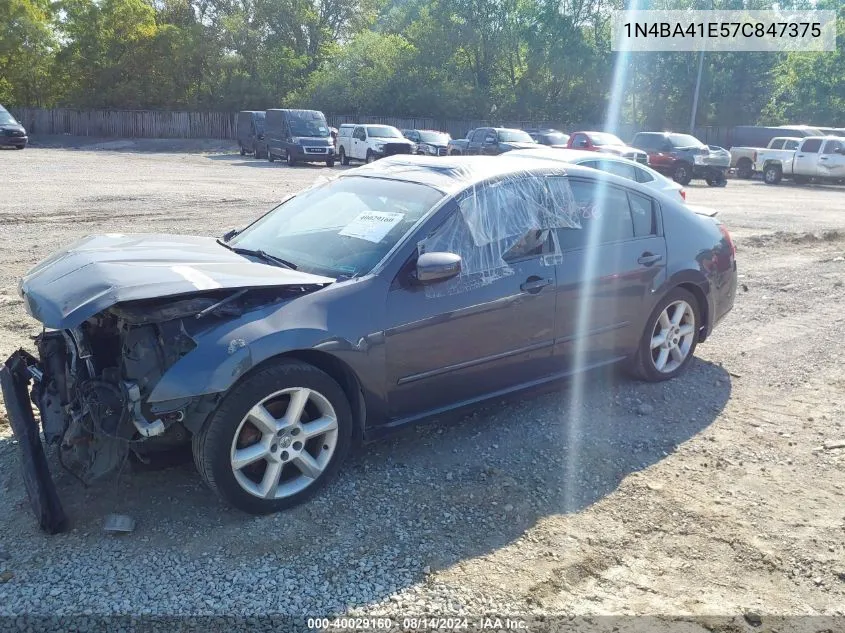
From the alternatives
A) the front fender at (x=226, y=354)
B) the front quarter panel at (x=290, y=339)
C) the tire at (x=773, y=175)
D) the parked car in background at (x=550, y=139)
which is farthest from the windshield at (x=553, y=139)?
the front fender at (x=226, y=354)

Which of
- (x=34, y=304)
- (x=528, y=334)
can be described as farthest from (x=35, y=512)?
(x=528, y=334)

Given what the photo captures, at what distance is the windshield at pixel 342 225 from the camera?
4.18m

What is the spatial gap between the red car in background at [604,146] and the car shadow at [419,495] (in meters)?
21.0

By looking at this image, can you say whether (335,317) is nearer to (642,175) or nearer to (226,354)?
(226,354)

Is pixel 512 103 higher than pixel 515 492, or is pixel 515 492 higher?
pixel 512 103

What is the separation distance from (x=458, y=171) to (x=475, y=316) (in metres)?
0.99

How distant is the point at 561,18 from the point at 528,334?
164ft

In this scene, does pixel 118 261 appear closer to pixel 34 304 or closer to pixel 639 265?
pixel 34 304

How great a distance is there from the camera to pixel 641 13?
160ft

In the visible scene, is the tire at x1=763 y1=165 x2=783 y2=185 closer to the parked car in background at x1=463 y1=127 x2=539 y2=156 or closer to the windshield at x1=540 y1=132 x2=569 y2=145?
the windshield at x1=540 y1=132 x2=569 y2=145

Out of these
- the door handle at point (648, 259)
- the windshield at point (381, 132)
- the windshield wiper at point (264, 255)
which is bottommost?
the door handle at point (648, 259)

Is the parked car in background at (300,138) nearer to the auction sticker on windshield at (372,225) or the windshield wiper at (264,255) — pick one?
the windshield wiper at (264,255)

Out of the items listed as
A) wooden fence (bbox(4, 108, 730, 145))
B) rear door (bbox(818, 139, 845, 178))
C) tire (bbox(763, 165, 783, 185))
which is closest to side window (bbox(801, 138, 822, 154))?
rear door (bbox(818, 139, 845, 178))

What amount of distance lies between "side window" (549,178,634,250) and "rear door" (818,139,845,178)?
2579 centimetres
